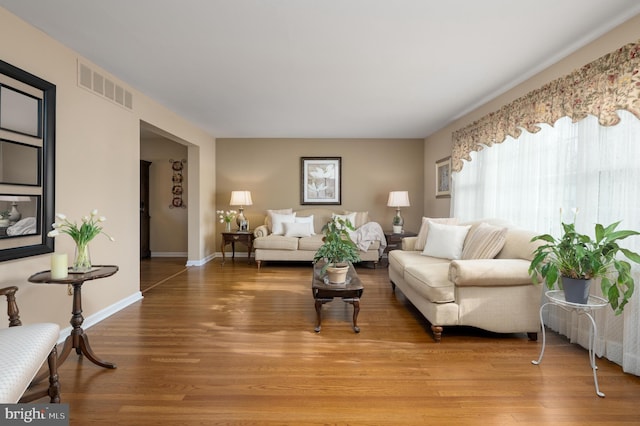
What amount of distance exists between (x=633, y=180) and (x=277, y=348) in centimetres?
279

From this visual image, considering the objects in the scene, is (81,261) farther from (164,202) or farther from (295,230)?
(164,202)

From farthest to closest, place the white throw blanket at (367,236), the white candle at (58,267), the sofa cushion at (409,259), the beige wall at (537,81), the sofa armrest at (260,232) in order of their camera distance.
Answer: the sofa armrest at (260,232) → the white throw blanket at (367,236) → the sofa cushion at (409,259) → the beige wall at (537,81) → the white candle at (58,267)

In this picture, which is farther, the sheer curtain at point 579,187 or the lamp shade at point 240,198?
the lamp shade at point 240,198

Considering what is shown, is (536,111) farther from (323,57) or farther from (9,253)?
(9,253)

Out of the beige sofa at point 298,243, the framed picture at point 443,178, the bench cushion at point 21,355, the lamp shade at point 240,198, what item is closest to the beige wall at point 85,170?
the bench cushion at point 21,355

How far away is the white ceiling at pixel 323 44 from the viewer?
2.10 metres

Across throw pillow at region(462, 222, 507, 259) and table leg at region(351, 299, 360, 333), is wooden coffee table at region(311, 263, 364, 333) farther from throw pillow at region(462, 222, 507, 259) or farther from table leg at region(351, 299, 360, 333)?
throw pillow at region(462, 222, 507, 259)

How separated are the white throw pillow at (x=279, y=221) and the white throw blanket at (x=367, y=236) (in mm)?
1217

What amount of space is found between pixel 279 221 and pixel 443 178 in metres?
3.05

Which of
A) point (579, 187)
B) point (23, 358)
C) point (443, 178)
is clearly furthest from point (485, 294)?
point (443, 178)

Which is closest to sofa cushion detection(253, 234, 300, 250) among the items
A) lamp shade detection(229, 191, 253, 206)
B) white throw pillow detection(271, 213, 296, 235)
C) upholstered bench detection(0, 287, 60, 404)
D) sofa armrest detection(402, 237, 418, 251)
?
white throw pillow detection(271, 213, 296, 235)

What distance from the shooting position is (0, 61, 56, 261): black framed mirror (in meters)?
2.09

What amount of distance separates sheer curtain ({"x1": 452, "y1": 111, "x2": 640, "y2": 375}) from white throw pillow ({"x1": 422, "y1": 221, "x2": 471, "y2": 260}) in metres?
0.59

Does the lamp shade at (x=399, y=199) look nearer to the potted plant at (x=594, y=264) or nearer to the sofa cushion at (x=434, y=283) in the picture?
the sofa cushion at (x=434, y=283)
